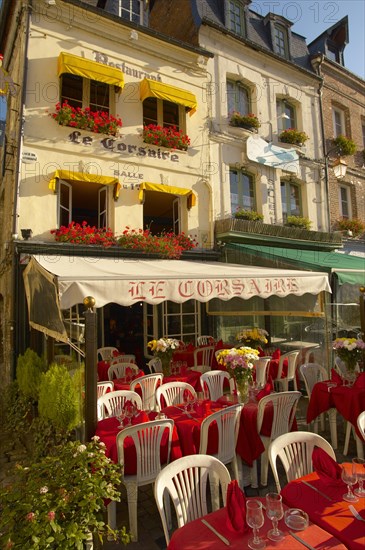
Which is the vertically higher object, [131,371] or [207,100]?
[207,100]

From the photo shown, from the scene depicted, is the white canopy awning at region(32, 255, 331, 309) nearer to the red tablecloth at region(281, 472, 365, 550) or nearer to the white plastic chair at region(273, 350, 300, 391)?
the white plastic chair at region(273, 350, 300, 391)

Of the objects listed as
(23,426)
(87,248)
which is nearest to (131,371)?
(23,426)

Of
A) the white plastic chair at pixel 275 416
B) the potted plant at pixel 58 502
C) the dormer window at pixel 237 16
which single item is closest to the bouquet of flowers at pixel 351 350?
the white plastic chair at pixel 275 416

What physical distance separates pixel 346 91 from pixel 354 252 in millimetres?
6872

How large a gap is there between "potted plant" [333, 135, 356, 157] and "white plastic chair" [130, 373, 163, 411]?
12.1 metres

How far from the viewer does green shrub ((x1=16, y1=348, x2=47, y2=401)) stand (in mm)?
6535

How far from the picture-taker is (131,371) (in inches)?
271

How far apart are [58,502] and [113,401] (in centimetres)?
279

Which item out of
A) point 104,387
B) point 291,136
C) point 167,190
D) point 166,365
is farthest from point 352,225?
point 104,387

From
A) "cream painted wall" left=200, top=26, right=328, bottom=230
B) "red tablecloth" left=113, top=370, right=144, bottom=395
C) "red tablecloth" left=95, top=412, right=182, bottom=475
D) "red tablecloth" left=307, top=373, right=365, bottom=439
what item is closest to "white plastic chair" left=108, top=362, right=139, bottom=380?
"red tablecloth" left=113, top=370, right=144, bottom=395

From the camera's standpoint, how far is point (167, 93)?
9.71 m

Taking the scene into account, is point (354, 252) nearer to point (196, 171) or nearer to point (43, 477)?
point (196, 171)

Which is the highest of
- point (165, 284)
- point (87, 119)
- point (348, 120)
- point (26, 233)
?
point (348, 120)

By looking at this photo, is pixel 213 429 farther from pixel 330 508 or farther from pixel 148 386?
pixel 148 386
